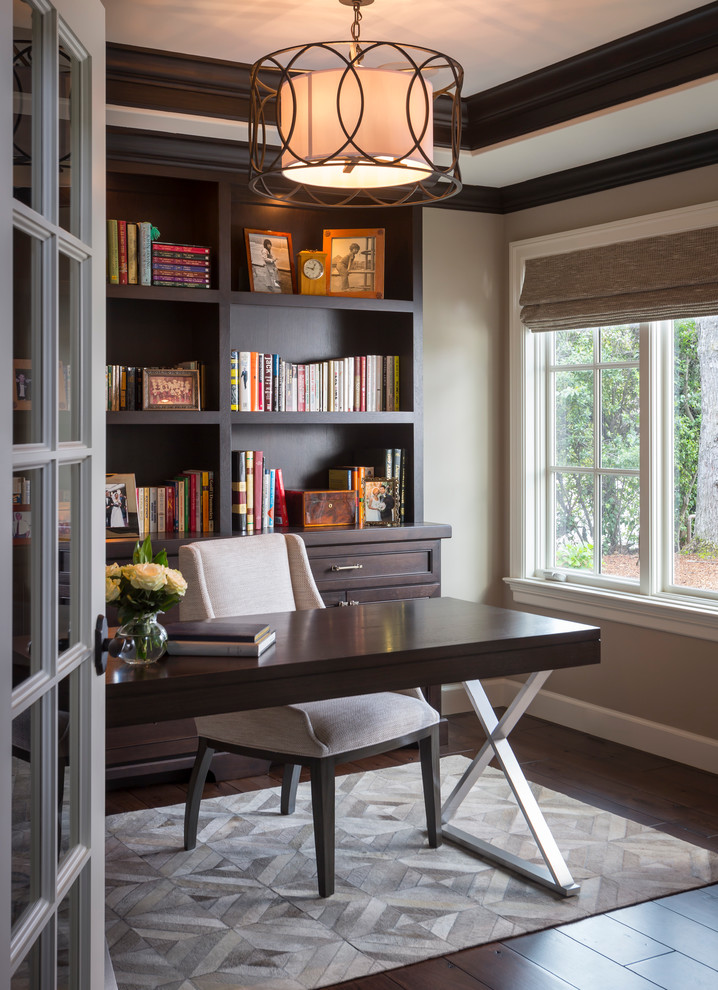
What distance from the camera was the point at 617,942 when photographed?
2615 millimetres

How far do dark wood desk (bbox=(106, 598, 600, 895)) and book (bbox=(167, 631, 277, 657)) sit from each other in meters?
0.02

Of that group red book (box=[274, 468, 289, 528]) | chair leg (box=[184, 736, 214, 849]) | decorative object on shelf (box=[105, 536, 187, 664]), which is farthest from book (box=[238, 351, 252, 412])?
decorative object on shelf (box=[105, 536, 187, 664])

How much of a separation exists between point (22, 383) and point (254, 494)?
9.37 feet

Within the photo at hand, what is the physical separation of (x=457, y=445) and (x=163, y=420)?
153 centimetres

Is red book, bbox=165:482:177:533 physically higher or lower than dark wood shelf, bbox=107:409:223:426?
lower

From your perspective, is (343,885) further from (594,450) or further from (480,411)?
(480,411)

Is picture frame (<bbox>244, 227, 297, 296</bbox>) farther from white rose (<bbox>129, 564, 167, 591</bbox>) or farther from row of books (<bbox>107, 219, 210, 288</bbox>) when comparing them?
white rose (<bbox>129, 564, 167, 591</bbox>)

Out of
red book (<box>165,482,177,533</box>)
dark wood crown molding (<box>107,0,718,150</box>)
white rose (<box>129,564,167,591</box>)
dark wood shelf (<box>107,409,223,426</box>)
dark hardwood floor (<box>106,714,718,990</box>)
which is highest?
dark wood crown molding (<box>107,0,718,150</box>)

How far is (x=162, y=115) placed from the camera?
3.52 m

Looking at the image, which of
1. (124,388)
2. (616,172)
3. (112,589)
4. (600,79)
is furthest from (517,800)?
(616,172)

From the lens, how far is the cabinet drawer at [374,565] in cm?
412

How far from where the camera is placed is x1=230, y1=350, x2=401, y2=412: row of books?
416 centimetres

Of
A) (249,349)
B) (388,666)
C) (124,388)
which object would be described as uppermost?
(249,349)

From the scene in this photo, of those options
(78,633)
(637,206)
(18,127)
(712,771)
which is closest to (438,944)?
(78,633)
